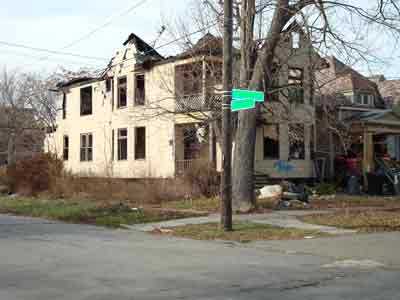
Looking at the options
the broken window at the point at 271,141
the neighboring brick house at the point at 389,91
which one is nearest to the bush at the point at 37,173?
the broken window at the point at 271,141

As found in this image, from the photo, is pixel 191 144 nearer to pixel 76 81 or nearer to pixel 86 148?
pixel 86 148

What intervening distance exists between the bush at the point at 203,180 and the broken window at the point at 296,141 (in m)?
6.67

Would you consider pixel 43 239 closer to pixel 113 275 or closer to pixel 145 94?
pixel 113 275

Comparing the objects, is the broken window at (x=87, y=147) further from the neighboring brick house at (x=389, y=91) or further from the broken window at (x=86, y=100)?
the neighboring brick house at (x=389, y=91)

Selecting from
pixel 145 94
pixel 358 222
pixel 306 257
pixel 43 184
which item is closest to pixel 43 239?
pixel 306 257

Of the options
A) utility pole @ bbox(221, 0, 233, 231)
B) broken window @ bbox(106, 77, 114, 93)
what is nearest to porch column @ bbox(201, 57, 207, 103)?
broken window @ bbox(106, 77, 114, 93)

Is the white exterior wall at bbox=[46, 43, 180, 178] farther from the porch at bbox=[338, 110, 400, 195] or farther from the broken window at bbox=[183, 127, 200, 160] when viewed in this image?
the porch at bbox=[338, 110, 400, 195]

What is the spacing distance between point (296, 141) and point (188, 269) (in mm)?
22063

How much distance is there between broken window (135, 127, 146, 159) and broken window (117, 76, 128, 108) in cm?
182

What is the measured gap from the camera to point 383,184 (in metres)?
28.8

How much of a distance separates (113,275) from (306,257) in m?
3.87

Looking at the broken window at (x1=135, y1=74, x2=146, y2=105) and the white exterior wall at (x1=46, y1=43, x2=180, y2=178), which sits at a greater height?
the broken window at (x1=135, y1=74, x2=146, y2=105)

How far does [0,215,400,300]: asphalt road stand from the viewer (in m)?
7.59

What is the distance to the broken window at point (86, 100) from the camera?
1420 inches
